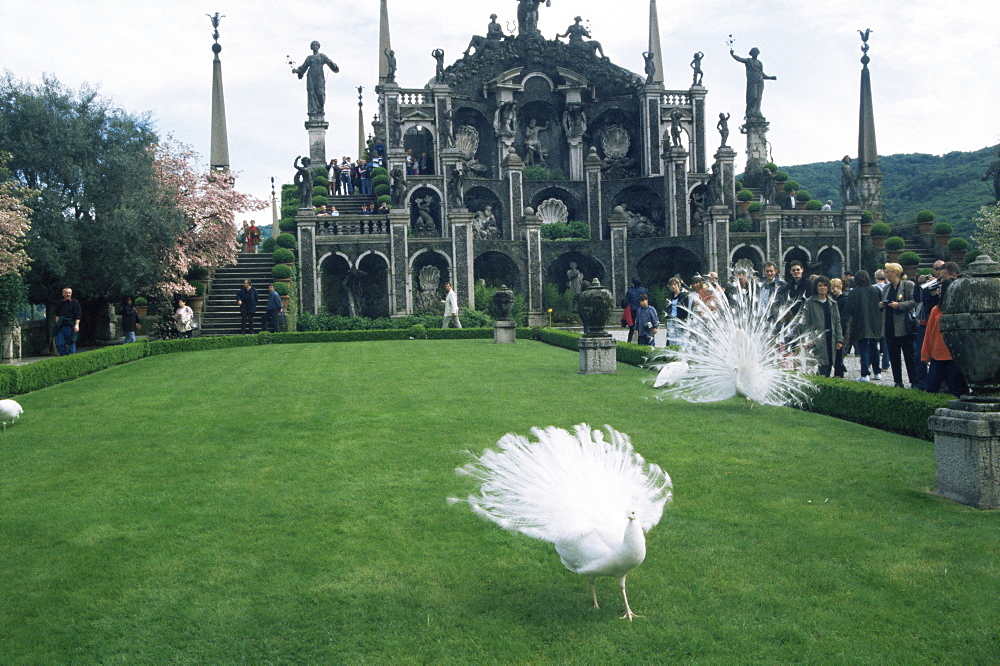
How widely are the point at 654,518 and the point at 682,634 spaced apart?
2.11 ft

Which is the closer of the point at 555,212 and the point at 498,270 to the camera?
the point at 498,270

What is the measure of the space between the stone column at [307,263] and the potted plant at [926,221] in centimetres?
2998

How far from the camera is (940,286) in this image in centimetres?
1115

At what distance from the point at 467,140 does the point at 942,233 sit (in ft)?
90.4

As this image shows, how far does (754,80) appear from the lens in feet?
180

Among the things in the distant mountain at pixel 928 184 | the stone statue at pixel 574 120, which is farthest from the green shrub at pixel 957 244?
the stone statue at pixel 574 120

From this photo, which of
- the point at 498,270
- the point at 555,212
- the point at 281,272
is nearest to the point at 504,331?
the point at 281,272

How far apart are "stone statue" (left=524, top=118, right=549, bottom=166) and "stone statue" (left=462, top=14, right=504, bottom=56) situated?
5.36 meters

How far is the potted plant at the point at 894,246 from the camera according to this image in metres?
41.0

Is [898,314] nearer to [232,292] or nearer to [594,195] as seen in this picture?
[232,292]

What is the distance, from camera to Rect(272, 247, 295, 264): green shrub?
3778 cm

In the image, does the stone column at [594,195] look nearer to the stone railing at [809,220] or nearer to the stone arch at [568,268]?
the stone arch at [568,268]

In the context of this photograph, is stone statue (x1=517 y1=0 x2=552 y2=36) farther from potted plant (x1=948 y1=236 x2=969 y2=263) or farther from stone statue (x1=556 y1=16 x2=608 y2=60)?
potted plant (x1=948 y1=236 x2=969 y2=263)

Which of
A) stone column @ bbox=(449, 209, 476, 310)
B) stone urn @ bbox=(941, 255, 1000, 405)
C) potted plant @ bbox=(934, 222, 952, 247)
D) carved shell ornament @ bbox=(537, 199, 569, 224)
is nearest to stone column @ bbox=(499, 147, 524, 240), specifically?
carved shell ornament @ bbox=(537, 199, 569, 224)
